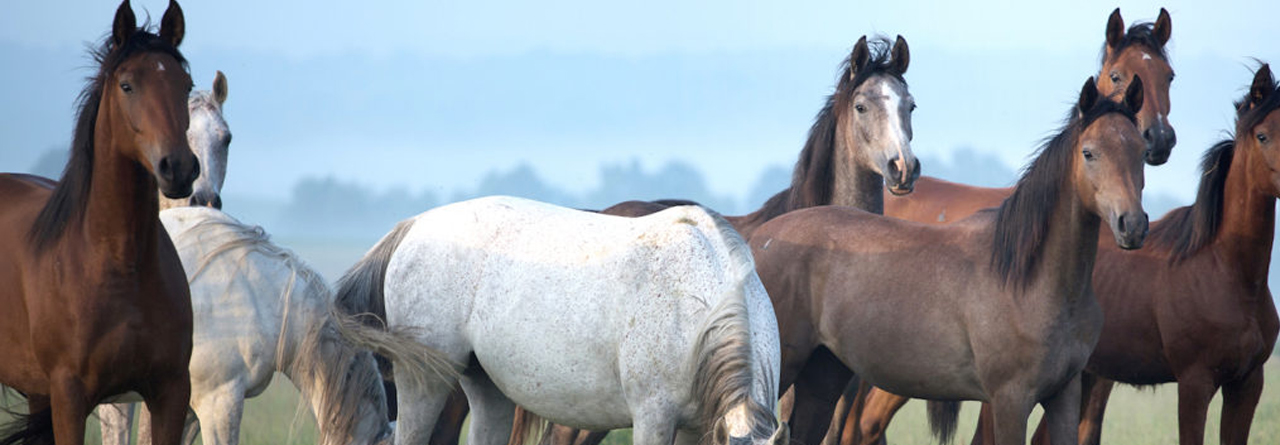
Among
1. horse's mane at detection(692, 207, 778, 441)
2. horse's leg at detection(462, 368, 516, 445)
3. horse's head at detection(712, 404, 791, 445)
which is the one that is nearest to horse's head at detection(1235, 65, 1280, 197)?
horse's mane at detection(692, 207, 778, 441)

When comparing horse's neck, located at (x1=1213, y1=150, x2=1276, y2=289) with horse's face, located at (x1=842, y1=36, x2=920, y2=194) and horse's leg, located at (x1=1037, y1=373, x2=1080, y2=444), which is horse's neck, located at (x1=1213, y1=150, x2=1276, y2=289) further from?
horse's face, located at (x1=842, y1=36, x2=920, y2=194)

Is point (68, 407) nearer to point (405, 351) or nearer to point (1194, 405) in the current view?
point (405, 351)

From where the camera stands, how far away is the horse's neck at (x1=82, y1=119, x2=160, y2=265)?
477 centimetres

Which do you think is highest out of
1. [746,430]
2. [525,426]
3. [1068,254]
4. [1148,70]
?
[1148,70]

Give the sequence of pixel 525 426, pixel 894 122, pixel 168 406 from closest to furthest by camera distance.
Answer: pixel 168 406, pixel 525 426, pixel 894 122

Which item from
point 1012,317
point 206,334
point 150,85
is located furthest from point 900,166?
point 150,85

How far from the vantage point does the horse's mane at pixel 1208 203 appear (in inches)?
280

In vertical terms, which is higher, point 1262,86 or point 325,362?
point 1262,86

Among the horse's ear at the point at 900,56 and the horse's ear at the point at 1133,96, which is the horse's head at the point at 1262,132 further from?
the horse's ear at the point at 900,56

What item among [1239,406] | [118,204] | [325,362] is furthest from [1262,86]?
[118,204]

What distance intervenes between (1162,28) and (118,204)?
21.5 feet

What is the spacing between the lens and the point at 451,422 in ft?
25.5

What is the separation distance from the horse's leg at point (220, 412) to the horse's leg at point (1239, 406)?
4.95m

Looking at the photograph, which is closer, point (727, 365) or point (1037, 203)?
point (727, 365)
